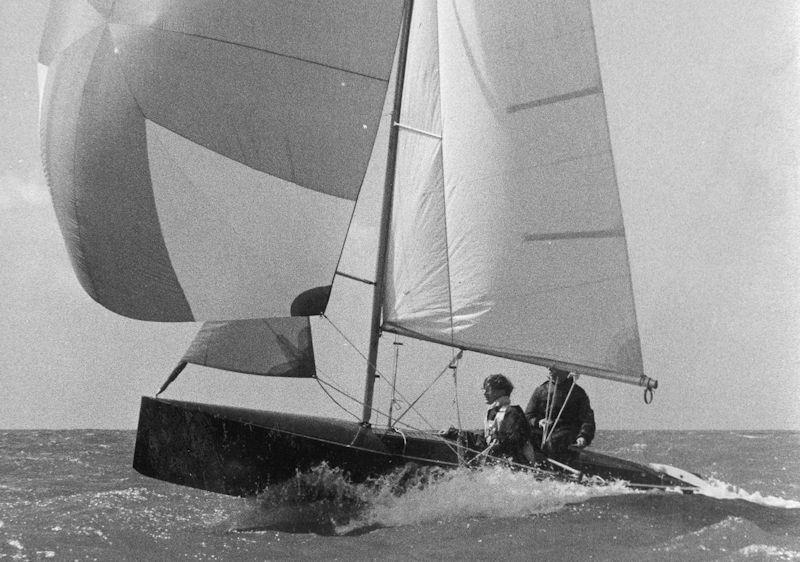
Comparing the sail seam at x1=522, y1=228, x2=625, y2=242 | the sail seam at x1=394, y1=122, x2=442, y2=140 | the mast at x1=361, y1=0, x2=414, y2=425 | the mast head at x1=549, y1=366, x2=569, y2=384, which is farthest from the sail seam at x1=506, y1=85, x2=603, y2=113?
the mast head at x1=549, y1=366, x2=569, y2=384

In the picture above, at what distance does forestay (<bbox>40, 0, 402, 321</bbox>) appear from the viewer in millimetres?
8602

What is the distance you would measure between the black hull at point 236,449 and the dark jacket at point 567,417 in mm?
1417

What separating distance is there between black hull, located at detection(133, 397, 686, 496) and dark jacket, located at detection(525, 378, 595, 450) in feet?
4.65

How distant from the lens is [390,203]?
942 centimetres

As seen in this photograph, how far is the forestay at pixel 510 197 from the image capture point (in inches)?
369

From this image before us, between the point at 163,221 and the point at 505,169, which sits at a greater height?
the point at 505,169

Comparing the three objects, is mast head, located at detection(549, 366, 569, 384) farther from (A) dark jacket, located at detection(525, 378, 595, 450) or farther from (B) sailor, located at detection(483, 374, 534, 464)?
(B) sailor, located at detection(483, 374, 534, 464)

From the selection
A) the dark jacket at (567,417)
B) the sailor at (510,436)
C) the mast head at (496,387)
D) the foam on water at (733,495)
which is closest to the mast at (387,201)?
the mast head at (496,387)

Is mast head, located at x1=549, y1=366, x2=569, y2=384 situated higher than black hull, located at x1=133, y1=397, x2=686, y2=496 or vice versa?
mast head, located at x1=549, y1=366, x2=569, y2=384

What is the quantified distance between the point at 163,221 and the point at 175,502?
394cm

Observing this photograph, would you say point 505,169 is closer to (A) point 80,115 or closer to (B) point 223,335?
(B) point 223,335

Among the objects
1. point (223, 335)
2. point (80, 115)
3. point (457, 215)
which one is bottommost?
point (223, 335)

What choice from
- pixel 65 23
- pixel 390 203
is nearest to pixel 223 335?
pixel 390 203

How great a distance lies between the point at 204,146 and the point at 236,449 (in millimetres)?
2867
